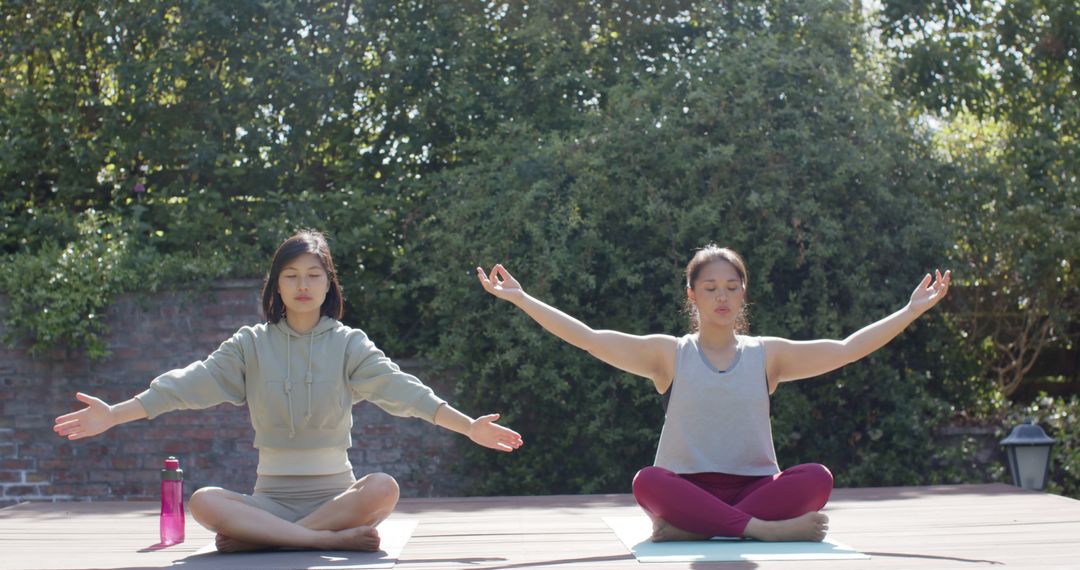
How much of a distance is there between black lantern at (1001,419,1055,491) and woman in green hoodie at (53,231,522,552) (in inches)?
155

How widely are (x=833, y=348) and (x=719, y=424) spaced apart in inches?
19.4

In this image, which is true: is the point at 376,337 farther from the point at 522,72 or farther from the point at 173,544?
the point at 173,544

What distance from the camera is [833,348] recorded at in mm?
4449

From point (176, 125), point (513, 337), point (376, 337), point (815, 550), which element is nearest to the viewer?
point (815, 550)

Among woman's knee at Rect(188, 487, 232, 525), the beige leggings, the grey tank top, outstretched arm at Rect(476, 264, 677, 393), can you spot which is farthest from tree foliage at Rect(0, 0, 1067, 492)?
woman's knee at Rect(188, 487, 232, 525)

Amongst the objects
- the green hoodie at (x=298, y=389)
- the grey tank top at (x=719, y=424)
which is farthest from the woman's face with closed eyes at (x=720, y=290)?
the green hoodie at (x=298, y=389)

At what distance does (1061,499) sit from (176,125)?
19.5ft

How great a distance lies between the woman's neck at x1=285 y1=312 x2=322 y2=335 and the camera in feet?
14.1

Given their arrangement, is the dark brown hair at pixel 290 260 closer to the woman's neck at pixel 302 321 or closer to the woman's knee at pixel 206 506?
the woman's neck at pixel 302 321

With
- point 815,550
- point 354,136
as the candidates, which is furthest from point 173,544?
point 354,136

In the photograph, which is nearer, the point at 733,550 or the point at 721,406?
the point at 733,550

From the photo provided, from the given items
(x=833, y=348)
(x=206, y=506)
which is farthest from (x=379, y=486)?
(x=833, y=348)

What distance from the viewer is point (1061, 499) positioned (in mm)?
5629

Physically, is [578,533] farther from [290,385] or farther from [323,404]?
[290,385]
